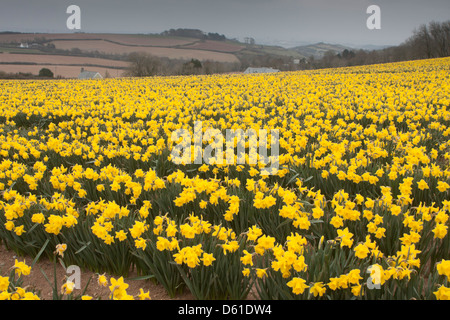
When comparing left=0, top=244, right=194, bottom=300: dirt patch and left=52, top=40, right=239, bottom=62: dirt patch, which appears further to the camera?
left=52, top=40, right=239, bottom=62: dirt patch

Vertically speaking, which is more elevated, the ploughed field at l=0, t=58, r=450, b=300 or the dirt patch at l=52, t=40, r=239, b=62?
the dirt patch at l=52, t=40, r=239, b=62

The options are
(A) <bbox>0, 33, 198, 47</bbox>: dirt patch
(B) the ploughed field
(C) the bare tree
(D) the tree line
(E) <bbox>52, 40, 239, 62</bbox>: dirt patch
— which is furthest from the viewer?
(A) <bbox>0, 33, 198, 47</bbox>: dirt patch

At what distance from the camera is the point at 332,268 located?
260cm

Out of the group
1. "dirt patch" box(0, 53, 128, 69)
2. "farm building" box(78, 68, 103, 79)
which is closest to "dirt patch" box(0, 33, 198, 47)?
"dirt patch" box(0, 53, 128, 69)

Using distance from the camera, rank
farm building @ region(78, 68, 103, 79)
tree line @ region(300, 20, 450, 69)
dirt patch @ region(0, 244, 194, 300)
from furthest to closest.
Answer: tree line @ region(300, 20, 450, 69)
farm building @ region(78, 68, 103, 79)
dirt patch @ region(0, 244, 194, 300)

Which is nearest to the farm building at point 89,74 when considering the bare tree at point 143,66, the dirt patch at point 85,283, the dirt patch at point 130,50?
the bare tree at point 143,66

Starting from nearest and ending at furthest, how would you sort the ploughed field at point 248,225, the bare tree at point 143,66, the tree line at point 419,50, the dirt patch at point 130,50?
the ploughed field at point 248,225
the bare tree at point 143,66
the tree line at point 419,50
the dirt patch at point 130,50

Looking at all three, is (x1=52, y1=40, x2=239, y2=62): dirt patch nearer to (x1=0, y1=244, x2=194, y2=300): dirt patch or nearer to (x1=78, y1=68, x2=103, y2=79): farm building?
(x1=78, y1=68, x2=103, y2=79): farm building

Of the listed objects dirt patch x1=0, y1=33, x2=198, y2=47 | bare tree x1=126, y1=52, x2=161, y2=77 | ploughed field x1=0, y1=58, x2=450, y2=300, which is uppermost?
dirt patch x1=0, y1=33, x2=198, y2=47

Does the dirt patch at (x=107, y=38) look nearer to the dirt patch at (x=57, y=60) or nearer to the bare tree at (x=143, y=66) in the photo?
the dirt patch at (x=57, y=60)

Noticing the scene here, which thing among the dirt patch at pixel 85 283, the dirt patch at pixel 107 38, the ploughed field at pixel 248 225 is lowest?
the dirt patch at pixel 85 283

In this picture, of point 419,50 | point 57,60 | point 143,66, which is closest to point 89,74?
point 143,66

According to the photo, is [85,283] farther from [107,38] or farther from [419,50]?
[107,38]
